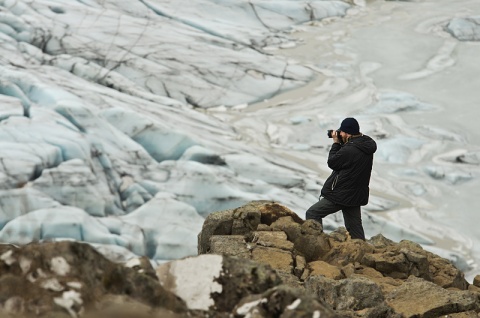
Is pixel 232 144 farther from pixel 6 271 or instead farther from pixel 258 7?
pixel 6 271

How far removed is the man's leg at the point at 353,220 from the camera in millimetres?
6805

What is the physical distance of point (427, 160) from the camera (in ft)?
42.7

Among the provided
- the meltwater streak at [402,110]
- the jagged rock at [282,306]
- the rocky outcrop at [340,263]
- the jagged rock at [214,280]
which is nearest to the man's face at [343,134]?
the rocky outcrop at [340,263]

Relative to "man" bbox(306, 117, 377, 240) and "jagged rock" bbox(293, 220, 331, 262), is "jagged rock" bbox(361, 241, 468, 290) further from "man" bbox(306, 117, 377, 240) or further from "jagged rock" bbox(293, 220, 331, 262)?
"man" bbox(306, 117, 377, 240)

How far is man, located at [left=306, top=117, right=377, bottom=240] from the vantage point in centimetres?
662

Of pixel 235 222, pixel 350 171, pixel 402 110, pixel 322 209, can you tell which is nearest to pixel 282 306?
pixel 235 222

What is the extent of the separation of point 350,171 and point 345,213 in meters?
0.40

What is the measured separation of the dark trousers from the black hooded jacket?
0.22ft

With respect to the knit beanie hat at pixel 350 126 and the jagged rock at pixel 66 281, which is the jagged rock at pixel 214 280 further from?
the knit beanie hat at pixel 350 126

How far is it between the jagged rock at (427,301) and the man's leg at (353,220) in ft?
5.13

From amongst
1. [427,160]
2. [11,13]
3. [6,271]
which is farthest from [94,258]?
[11,13]

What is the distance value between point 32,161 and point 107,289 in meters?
7.46

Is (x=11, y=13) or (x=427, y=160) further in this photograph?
(x=11, y=13)

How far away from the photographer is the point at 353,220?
6844 millimetres
